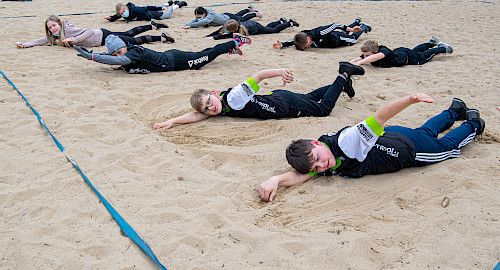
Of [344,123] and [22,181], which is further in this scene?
[344,123]

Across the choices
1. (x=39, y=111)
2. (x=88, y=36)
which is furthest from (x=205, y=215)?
(x=88, y=36)

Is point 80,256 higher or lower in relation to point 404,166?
lower

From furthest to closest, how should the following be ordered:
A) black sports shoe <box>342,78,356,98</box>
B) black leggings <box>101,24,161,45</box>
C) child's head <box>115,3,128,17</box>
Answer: child's head <box>115,3,128,17</box>, black leggings <box>101,24,161,45</box>, black sports shoe <box>342,78,356,98</box>

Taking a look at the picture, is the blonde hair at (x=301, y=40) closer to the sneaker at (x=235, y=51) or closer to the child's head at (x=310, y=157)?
the sneaker at (x=235, y=51)

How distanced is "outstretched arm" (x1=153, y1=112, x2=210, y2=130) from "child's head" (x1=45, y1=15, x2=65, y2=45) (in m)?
4.04

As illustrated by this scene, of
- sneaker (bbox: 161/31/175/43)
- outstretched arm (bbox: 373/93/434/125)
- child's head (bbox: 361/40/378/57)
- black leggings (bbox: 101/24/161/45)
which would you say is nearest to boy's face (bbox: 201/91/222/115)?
outstretched arm (bbox: 373/93/434/125)

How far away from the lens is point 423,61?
6.26 m

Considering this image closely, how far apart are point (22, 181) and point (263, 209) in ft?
6.79

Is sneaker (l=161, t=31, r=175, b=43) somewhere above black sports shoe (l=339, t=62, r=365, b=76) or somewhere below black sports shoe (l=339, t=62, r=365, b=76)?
below

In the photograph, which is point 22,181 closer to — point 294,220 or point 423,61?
point 294,220

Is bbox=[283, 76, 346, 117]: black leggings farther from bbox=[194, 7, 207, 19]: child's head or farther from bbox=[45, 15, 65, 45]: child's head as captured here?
bbox=[194, 7, 207, 19]: child's head

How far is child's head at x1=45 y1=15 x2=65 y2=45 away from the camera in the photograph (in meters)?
6.78

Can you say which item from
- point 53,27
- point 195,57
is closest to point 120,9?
point 53,27

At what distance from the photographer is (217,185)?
10.5 ft
